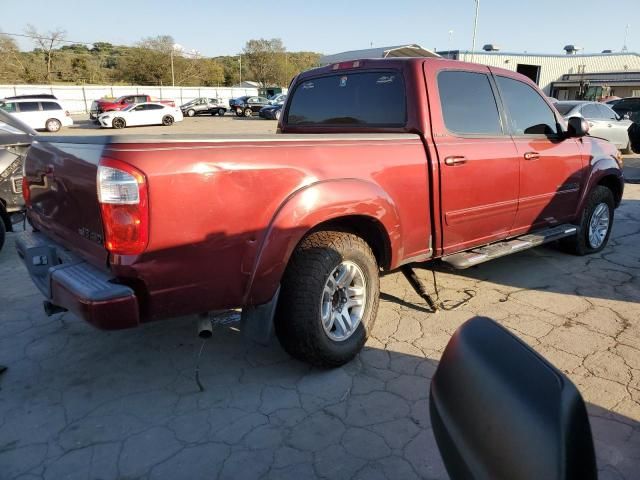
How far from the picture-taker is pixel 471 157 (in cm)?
369

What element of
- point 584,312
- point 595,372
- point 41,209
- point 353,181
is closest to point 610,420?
point 595,372

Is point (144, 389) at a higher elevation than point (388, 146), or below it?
below

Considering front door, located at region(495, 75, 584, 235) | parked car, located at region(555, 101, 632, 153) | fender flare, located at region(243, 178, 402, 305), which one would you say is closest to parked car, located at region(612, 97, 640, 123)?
parked car, located at region(555, 101, 632, 153)

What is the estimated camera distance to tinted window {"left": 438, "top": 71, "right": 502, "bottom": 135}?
367 centimetres

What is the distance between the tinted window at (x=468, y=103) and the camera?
3.67 meters

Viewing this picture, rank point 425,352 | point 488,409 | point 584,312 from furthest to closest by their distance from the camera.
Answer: point 584,312 < point 425,352 < point 488,409

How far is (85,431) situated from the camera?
2623 mm

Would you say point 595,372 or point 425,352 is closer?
point 595,372

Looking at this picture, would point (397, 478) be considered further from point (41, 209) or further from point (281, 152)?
point (41, 209)

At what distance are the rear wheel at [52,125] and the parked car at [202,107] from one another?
15.6 m

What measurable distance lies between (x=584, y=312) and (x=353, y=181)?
2.50 metres

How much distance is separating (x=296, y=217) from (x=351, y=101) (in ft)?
5.48

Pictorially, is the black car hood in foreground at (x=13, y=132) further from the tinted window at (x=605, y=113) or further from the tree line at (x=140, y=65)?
the tree line at (x=140, y=65)

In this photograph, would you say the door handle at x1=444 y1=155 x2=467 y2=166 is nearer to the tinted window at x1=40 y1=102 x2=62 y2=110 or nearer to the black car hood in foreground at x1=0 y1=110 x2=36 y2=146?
the black car hood in foreground at x1=0 y1=110 x2=36 y2=146
